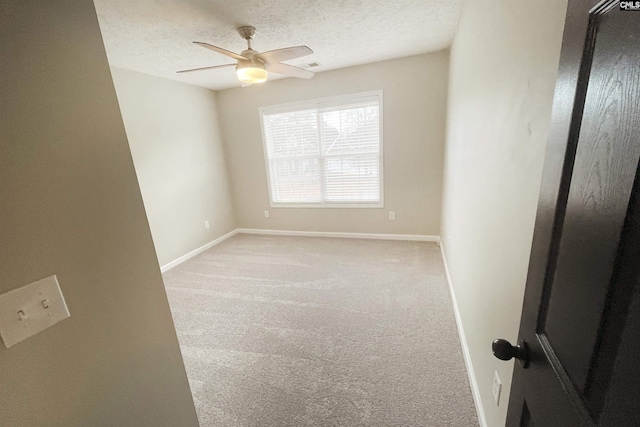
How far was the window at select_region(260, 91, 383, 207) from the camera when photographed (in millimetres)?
3748

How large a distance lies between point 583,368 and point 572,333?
0.18 feet

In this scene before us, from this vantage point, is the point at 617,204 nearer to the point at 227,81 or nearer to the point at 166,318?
the point at 166,318

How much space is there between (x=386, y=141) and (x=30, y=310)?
3729 millimetres

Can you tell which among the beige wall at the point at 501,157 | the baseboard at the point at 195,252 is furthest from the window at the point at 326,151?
the beige wall at the point at 501,157

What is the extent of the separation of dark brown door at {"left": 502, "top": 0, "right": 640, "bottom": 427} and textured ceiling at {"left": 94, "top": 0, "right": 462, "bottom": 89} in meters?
2.08

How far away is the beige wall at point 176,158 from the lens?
3.15 meters

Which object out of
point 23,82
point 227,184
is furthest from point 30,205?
point 227,184

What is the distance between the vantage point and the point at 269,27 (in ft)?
7.43

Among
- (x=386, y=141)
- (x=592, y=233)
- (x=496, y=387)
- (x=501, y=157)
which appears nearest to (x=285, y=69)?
(x=386, y=141)

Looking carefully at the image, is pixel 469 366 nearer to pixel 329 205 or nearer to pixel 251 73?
pixel 251 73

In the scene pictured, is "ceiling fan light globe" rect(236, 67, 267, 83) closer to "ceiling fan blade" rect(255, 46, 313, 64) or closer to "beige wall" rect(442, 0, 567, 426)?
"ceiling fan blade" rect(255, 46, 313, 64)

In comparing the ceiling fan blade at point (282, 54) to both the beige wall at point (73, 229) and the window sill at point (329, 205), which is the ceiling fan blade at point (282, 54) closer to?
the beige wall at point (73, 229)

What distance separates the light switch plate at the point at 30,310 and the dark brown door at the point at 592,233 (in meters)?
1.10

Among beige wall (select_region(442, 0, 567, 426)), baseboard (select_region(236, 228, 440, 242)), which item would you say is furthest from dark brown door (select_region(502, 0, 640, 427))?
baseboard (select_region(236, 228, 440, 242))
